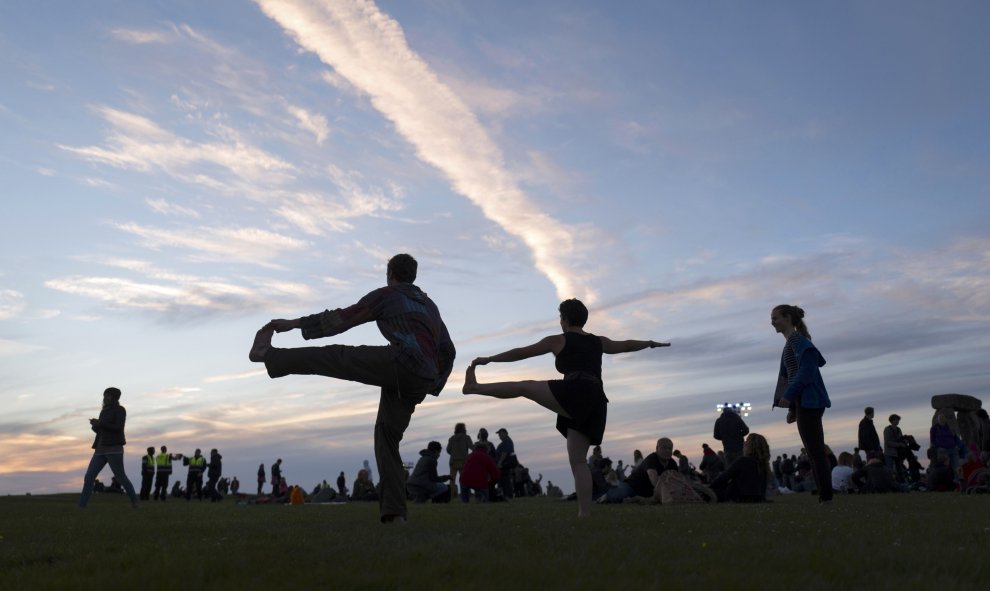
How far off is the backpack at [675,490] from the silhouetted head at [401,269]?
823 centimetres

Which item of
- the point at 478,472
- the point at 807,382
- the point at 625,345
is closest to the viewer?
the point at 625,345

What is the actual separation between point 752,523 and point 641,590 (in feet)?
13.7

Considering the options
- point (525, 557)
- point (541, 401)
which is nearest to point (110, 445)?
point (541, 401)

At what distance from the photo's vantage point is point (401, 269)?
324 inches

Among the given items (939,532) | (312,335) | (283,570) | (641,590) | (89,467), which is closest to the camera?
(641,590)

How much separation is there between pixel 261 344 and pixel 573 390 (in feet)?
10.1

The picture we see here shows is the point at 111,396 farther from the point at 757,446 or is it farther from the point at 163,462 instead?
the point at 163,462

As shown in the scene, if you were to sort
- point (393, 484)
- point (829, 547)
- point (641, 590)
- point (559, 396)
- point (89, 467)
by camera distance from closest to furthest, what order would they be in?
point (641, 590)
point (829, 547)
point (393, 484)
point (559, 396)
point (89, 467)

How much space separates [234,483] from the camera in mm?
46344

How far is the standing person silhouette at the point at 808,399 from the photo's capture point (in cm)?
1173

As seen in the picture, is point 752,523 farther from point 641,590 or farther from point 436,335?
point 641,590

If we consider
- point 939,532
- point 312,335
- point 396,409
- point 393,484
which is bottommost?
point 939,532

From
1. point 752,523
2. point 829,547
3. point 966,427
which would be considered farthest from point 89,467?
point 966,427

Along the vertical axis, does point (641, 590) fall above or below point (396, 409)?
below
